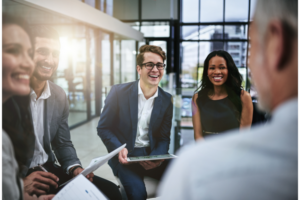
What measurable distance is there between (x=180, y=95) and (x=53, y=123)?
3.36ft

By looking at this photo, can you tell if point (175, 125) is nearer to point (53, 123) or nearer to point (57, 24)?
point (53, 123)

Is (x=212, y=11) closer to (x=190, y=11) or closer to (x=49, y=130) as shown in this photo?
(x=190, y=11)

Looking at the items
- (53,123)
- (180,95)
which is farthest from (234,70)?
(53,123)

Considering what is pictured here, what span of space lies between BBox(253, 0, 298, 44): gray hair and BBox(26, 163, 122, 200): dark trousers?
1478mm

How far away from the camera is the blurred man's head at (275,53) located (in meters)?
0.67

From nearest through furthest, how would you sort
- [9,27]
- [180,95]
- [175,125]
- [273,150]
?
[273,150] → [9,27] → [180,95] → [175,125]

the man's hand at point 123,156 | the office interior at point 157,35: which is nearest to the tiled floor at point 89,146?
the office interior at point 157,35

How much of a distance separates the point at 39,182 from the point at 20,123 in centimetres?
44

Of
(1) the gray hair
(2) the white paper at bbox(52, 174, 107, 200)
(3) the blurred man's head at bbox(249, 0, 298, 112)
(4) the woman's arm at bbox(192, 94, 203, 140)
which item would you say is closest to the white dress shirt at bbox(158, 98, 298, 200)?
(3) the blurred man's head at bbox(249, 0, 298, 112)

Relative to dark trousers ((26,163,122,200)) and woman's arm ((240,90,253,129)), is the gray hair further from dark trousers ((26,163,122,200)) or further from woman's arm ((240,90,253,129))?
dark trousers ((26,163,122,200))

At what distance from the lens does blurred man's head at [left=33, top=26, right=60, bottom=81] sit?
1.40 meters

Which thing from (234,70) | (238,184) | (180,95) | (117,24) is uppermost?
(117,24)

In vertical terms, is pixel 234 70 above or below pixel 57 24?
below

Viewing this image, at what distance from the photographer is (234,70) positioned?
1600 millimetres
